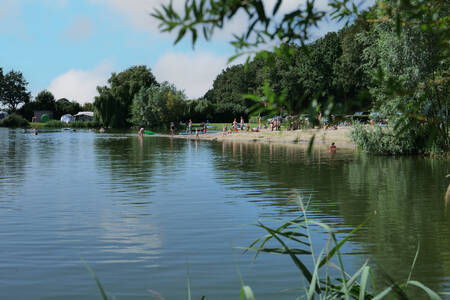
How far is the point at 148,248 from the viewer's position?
36.0 feet

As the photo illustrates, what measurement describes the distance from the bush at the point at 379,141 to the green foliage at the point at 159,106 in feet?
200

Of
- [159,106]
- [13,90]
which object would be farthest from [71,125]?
[13,90]

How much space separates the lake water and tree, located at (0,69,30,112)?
13657 cm

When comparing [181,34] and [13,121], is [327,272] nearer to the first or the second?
[181,34]

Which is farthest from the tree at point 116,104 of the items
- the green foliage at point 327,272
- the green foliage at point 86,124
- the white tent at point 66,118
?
the green foliage at point 327,272

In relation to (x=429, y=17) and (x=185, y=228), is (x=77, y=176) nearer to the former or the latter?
(x=185, y=228)

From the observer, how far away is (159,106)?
92500 millimetres

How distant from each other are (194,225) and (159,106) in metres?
80.3

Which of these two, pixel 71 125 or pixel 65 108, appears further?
pixel 65 108

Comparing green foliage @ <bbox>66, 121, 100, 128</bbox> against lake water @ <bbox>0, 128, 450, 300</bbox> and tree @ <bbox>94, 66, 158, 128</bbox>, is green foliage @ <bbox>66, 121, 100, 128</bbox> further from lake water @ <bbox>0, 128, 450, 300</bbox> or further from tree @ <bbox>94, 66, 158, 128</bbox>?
lake water @ <bbox>0, 128, 450, 300</bbox>

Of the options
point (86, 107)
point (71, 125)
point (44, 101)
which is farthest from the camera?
point (86, 107)

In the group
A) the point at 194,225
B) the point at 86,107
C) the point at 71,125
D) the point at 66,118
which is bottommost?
the point at 194,225

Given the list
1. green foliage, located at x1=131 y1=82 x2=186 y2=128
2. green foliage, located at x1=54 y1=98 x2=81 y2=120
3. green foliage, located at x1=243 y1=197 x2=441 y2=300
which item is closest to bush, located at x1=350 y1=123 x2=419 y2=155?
green foliage, located at x1=243 y1=197 x2=441 y2=300

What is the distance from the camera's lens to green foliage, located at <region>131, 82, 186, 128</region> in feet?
303
